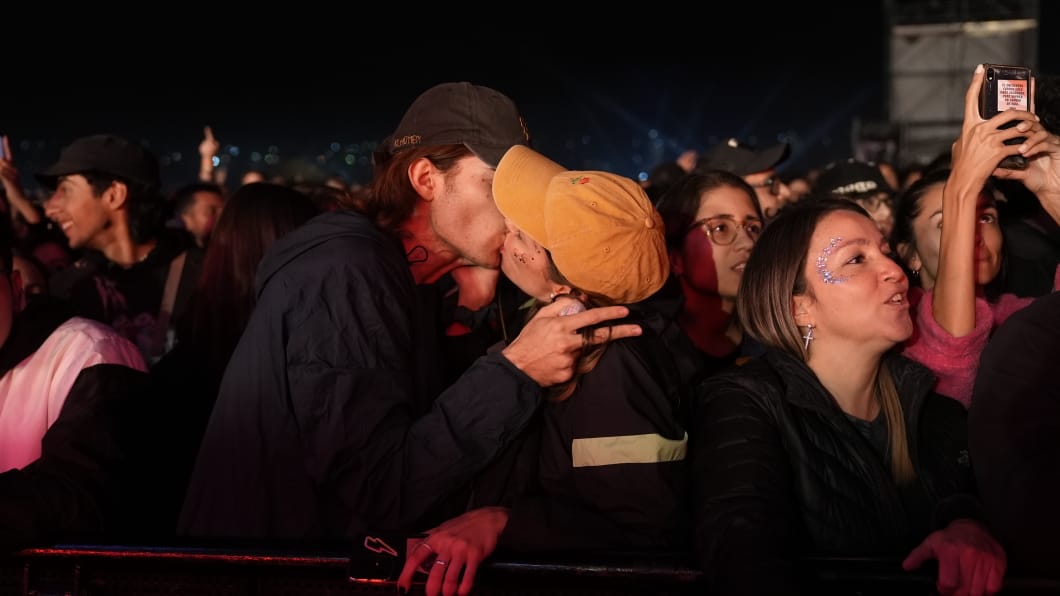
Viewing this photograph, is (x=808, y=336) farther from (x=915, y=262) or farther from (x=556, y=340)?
(x=915, y=262)

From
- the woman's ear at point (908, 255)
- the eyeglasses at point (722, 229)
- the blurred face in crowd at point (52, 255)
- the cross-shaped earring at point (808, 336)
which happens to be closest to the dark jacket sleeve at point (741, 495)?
the cross-shaped earring at point (808, 336)

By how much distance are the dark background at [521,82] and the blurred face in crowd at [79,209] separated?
29.3 m

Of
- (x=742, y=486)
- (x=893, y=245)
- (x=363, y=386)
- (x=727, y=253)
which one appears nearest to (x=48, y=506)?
(x=363, y=386)

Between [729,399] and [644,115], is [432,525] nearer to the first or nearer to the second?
[729,399]

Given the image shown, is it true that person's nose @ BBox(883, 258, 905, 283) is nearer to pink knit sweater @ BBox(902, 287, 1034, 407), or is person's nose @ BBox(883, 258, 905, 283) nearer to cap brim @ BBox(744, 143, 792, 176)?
pink knit sweater @ BBox(902, 287, 1034, 407)

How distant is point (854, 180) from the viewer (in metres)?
5.88

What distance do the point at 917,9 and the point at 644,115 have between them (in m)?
36.5

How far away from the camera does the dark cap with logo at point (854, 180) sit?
579cm

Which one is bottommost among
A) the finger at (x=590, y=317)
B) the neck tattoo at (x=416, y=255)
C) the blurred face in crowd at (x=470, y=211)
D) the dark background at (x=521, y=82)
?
the dark background at (x=521, y=82)

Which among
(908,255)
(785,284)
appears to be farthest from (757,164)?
(785,284)

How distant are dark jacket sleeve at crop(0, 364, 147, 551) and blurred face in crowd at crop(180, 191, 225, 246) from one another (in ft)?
16.1

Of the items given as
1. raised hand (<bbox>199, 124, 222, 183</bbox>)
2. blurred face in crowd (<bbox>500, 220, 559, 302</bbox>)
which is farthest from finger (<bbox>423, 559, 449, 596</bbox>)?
raised hand (<bbox>199, 124, 222, 183</bbox>)

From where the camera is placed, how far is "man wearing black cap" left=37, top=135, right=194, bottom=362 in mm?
5172

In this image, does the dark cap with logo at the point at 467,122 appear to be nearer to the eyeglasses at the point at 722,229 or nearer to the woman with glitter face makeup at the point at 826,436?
the woman with glitter face makeup at the point at 826,436
